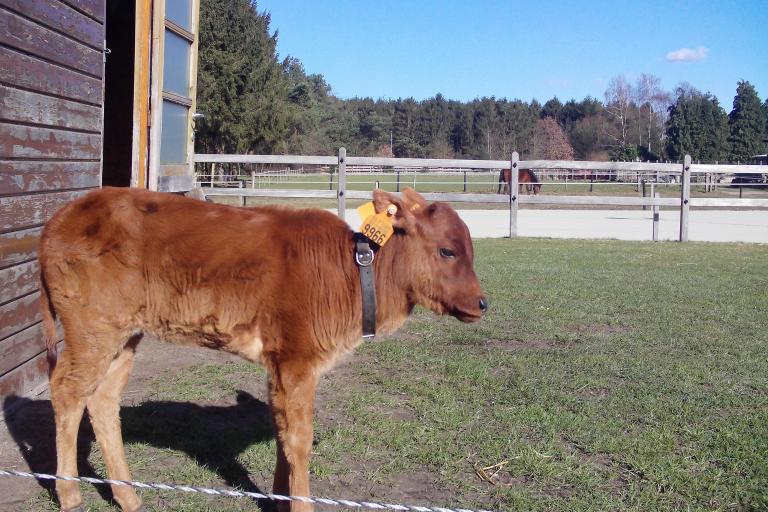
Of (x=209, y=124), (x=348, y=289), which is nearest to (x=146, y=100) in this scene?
(x=348, y=289)

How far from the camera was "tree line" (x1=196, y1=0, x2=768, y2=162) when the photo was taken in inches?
1618

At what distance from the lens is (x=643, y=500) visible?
3.84 meters

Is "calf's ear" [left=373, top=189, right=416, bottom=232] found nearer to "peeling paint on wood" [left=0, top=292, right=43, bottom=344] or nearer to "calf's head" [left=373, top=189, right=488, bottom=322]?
"calf's head" [left=373, top=189, right=488, bottom=322]

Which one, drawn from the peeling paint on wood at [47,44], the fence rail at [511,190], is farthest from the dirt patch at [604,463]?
the fence rail at [511,190]

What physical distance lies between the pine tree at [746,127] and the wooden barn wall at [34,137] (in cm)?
6807

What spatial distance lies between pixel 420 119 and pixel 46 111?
314 ft

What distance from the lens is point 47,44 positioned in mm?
5242

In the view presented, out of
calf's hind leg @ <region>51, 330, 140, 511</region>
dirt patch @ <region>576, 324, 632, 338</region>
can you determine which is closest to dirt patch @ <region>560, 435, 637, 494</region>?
calf's hind leg @ <region>51, 330, 140, 511</region>

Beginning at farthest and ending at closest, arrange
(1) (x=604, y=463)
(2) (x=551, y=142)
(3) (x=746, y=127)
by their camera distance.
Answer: (2) (x=551, y=142)
(3) (x=746, y=127)
(1) (x=604, y=463)

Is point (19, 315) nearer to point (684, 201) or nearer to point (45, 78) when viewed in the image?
point (45, 78)

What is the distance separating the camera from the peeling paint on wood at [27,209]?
4.86 metres

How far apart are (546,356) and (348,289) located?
11.0 feet

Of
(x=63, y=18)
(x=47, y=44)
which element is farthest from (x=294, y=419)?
(x=63, y=18)

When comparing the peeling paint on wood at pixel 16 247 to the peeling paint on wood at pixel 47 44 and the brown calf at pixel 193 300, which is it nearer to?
the peeling paint on wood at pixel 47 44
